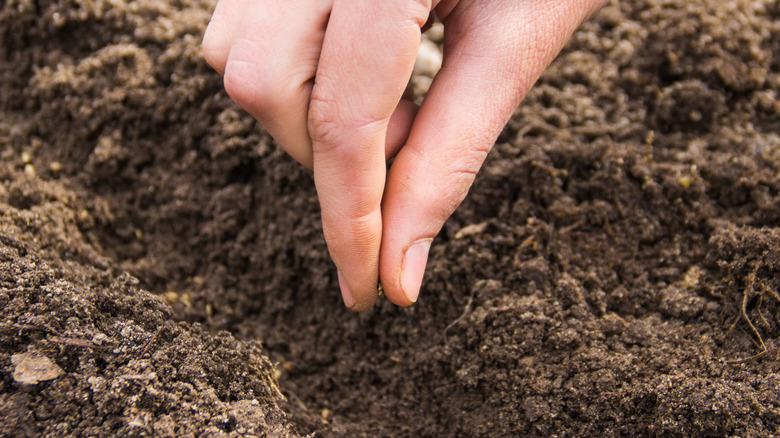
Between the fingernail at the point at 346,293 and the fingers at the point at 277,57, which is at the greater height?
the fingers at the point at 277,57

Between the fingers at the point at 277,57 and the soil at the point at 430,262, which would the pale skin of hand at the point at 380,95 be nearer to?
the fingers at the point at 277,57

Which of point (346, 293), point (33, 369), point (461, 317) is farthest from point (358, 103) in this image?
point (33, 369)

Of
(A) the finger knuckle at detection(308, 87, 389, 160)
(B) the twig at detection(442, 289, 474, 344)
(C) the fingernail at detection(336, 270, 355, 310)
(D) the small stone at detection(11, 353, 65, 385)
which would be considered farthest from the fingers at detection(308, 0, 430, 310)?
(D) the small stone at detection(11, 353, 65, 385)

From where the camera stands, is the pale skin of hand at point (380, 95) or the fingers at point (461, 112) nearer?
the pale skin of hand at point (380, 95)

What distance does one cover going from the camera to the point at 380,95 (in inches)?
43.8

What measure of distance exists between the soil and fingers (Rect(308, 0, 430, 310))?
393mm

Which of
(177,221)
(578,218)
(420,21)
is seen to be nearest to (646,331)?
(578,218)

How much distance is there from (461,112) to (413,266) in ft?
1.23

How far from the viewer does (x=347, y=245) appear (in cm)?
127

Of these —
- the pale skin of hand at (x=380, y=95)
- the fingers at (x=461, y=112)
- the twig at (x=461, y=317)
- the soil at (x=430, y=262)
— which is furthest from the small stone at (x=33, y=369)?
the twig at (x=461, y=317)

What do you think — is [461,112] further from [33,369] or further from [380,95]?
[33,369]

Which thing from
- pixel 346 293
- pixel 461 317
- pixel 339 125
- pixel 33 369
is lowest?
pixel 461 317

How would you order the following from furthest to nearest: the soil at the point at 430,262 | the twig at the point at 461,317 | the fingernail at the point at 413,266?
the twig at the point at 461,317 < the fingernail at the point at 413,266 < the soil at the point at 430,262

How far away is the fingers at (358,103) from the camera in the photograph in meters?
1.08
